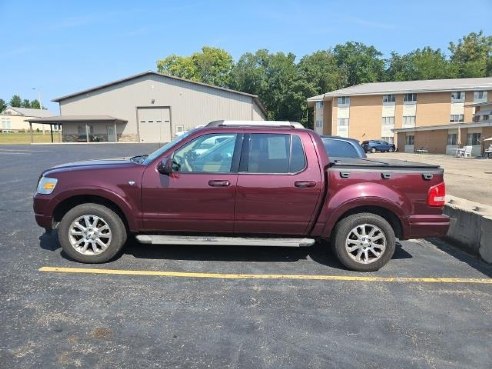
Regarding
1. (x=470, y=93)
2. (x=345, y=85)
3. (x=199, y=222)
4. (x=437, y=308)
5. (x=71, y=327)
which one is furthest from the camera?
(x=345, y=85)

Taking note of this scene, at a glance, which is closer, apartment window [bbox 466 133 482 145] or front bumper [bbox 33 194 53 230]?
front bumper [bbox 33 194 53 230]

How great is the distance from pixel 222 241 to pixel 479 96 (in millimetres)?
58629

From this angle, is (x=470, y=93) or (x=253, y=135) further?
(x=470, y=93)

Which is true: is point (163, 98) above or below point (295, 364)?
above

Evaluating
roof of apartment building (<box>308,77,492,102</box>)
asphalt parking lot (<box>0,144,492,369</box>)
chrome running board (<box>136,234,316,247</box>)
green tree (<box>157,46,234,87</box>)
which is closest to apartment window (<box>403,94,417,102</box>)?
roof of apartment building (<box>308,77,492,102</box>)

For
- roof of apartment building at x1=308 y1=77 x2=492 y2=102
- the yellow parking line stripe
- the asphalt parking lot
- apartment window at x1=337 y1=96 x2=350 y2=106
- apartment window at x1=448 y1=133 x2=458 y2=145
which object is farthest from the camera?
apartment window at x1=337 y1=96 x2=350 y2=106

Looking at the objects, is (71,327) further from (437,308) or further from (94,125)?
(94,125)

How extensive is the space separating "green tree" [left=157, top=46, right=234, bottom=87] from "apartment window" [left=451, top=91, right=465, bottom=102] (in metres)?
55.3

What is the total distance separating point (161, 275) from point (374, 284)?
254 cm

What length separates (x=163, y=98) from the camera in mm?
54250

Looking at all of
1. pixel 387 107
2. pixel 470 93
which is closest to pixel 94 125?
pixel 387 107

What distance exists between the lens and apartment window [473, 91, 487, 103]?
53250 mm

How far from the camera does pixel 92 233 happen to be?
17.2 feet

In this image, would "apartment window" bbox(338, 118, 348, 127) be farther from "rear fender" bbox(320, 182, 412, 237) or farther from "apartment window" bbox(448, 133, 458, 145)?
"rear fender" bbox(320, 182, 412, 237)
